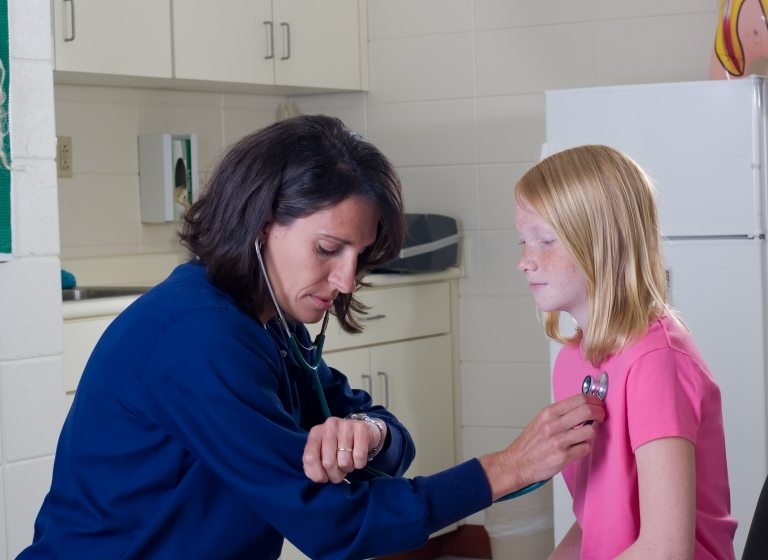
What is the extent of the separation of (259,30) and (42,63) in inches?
57.1

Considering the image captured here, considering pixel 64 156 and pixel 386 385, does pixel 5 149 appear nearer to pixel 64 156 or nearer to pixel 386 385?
pixel 64 156

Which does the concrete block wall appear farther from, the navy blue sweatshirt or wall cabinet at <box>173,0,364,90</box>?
wall cabinet at <box>173,0,364,90</box>

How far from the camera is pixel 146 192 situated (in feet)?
11.5

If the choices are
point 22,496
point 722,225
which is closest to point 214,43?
point 722,225

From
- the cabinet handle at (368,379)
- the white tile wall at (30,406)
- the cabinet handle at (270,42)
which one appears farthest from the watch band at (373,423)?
the cabinet handle at (270,42)

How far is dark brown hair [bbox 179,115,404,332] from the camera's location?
135 cm

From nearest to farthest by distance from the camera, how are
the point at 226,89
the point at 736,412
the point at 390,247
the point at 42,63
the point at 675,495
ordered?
1. the point at 675,495
2. the point at 390,247
3. the point at 42,63
4. the point at 736,412
5. the point at 226,89

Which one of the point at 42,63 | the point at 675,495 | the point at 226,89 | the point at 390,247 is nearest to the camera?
the point at 675,495

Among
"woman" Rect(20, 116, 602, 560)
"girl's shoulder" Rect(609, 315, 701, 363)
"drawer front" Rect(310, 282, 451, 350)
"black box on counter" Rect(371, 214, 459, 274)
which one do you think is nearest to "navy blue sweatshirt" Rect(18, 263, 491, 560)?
"woman" Rect(20, 116, 602, 560)

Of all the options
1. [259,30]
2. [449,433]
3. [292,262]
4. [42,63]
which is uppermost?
[259,30]

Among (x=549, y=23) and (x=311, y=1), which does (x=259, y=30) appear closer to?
(x=311, y=1)

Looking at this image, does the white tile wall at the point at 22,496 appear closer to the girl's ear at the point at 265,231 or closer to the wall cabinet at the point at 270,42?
the girl's ear at the point at 265,231

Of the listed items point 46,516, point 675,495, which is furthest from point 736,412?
point 46,516

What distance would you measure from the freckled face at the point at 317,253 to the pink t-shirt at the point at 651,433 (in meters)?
0.35
